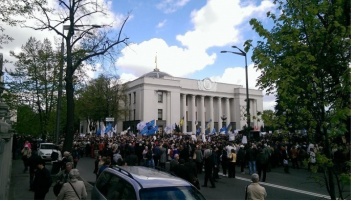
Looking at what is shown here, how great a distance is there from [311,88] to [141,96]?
6743 centimetres

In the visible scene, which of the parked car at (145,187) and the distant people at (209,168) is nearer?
the parked car at (145,187)

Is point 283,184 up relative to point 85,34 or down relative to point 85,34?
down

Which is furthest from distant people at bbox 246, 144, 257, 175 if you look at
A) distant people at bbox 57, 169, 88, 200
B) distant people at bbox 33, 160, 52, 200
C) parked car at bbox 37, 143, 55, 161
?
parked car at bbox 37, 143, 55, 161

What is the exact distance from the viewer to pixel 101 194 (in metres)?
7.41

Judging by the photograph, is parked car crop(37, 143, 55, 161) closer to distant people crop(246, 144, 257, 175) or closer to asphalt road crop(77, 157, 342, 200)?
asphalt road crop(77, 157, 342, 200)

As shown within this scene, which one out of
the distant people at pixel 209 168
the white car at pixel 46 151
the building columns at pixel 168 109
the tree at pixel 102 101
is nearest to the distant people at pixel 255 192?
the distant people at pixel 209 168

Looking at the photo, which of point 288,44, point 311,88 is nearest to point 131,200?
point 311,88

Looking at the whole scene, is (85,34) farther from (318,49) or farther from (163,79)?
(163,79)

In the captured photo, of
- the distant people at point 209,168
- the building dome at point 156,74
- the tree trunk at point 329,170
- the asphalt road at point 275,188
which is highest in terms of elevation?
the building dome at point 156,74

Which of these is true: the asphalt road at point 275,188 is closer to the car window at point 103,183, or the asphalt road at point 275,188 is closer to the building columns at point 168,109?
the car window at point 103,183

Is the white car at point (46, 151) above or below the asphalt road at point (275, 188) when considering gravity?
above

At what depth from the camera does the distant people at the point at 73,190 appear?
23.0 ft

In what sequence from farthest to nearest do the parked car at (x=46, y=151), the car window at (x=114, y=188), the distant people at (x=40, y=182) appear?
1. the parked car at (x=46, y=151)
2. the distant people at (x=40, y=182)
3. the car window at (x=114, y=188)

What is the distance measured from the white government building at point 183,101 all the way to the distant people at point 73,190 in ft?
192
